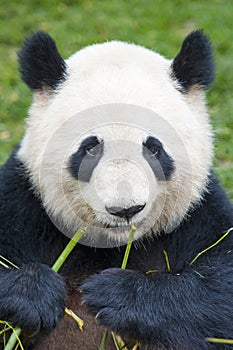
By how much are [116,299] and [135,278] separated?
7.1 inches

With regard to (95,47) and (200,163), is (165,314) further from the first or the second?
(95,47)

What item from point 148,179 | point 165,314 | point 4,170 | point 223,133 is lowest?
point 165,314

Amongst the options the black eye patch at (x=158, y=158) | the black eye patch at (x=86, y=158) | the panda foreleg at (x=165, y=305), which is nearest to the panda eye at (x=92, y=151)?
the black eye patch at (x=86, y=158)

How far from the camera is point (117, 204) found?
13.0ft

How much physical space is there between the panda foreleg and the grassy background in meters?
4.49

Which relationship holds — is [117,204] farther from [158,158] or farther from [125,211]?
[158,158]

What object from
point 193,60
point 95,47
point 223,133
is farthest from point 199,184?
point 223,133

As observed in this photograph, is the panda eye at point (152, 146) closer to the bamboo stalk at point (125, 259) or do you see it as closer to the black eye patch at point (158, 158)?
the black eye patch at point (158, 158)


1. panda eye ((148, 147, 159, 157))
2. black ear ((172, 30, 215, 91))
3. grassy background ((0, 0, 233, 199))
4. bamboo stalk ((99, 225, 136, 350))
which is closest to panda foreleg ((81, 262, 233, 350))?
bamboo stalk ((99, 225, 136, 350))

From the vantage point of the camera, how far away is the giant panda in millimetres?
4219

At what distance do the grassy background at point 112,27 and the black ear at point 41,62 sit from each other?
12.7 feet

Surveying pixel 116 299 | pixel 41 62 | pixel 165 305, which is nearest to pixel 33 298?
pixel 116 299

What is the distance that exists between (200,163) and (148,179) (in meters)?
0.50

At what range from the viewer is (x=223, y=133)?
26.4ft
